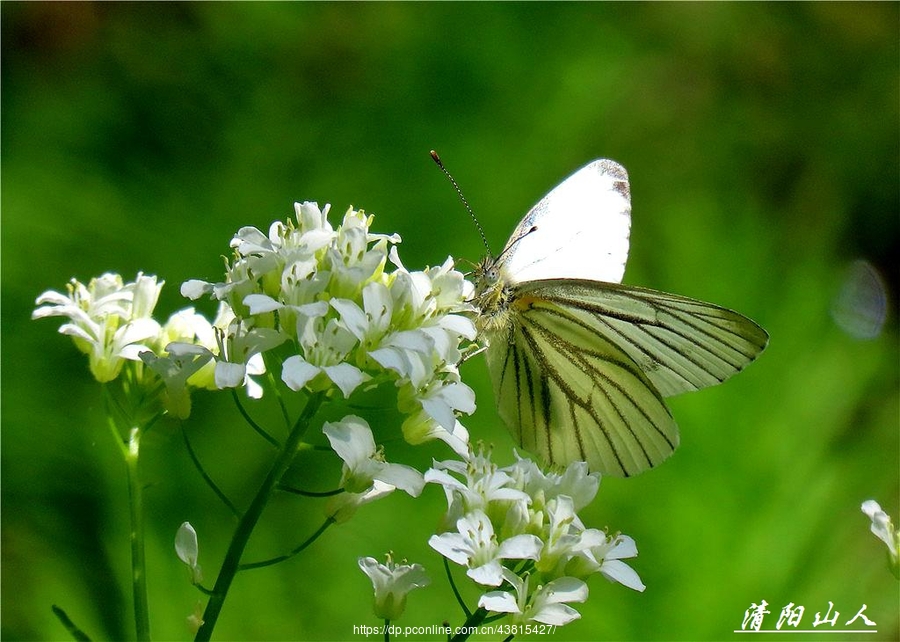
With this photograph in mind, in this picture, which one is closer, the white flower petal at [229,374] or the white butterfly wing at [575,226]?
the white flower petal at [229,374]

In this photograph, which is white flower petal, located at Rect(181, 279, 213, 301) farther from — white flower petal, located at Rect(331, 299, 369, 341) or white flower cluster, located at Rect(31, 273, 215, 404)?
white flower petal, located at Rect(331, 299, 369, 341)

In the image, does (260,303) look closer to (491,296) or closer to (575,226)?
(491,296)

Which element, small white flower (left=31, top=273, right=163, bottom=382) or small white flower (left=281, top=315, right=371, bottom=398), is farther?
small white flower (left=31, top=273, right=163, bottom=382)

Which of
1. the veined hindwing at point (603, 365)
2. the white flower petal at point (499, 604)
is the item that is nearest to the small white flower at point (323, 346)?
the white flower petal at point (499, 604)

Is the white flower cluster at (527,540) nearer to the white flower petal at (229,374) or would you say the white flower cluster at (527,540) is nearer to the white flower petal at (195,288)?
the white flower petal at (229,374)

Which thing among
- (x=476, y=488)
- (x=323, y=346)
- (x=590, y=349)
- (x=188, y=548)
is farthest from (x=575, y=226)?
(x=188, y=548)

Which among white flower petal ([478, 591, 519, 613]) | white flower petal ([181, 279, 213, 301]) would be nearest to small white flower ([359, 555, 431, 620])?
white flower petal ([478, 591, 519, 613])
